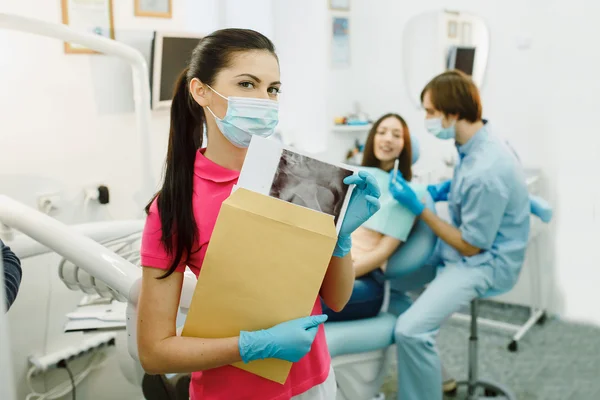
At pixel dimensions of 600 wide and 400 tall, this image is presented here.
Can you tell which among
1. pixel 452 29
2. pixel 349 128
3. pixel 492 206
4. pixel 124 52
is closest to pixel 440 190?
pixel 492 206

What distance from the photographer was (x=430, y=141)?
11.3 ft

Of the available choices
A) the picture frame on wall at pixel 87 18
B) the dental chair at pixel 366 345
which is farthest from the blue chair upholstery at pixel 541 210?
the picture frame on wall at pixel 87 18

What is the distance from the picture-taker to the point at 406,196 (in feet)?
6.60

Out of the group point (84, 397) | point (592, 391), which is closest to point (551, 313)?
point (592, 391)

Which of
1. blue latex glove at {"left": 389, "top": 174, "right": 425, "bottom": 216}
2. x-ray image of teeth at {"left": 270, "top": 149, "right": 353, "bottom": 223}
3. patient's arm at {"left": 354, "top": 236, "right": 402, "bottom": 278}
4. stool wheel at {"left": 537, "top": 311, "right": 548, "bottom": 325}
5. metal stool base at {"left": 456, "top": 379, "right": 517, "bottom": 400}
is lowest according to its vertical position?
stool wheel at {"left": 537, "top": 311, "right": 548, "bottom": 325}

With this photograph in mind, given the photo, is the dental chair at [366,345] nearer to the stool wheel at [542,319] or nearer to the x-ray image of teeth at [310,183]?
the x-ray image of teeth at [310,183]

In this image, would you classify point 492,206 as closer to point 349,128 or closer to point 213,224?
point 213,224

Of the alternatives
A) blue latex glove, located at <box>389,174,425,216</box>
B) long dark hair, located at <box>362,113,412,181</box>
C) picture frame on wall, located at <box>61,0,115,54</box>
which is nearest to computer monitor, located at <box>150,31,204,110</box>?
picture frame on wall, located at <box>61,0,115,54</box>

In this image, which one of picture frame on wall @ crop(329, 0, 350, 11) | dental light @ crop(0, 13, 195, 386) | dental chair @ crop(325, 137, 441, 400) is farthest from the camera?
picture frame on wall @ crop(329, 0, 350, 11)

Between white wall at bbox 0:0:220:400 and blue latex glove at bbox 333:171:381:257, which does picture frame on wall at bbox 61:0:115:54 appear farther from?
blue latex glove at bbox 333:171:381:257

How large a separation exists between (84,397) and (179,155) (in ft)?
5.59

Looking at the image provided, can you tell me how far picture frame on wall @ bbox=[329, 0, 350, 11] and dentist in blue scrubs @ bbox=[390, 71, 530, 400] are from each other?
1.40 m

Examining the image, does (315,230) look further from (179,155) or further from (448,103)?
(448,103)

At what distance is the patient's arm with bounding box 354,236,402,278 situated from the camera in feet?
6.59
